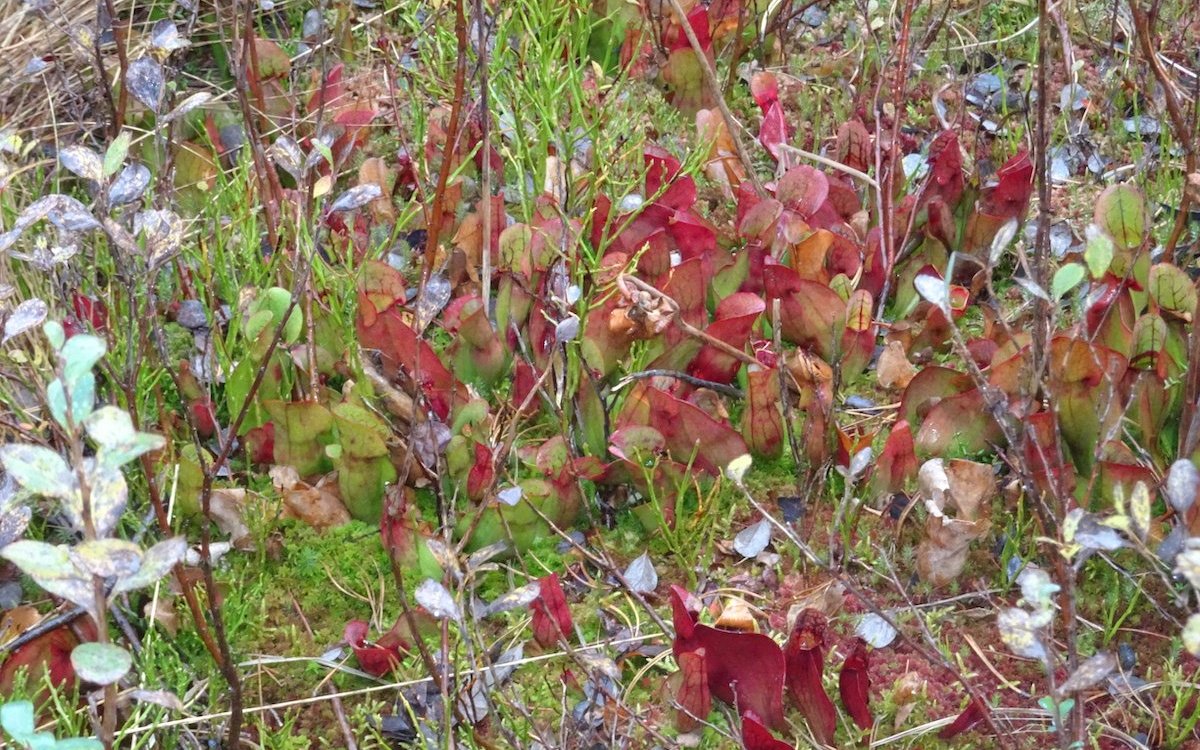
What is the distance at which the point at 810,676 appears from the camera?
1.46 metres

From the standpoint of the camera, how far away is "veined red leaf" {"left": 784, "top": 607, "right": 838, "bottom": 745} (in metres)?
1.45

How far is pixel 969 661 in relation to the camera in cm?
159

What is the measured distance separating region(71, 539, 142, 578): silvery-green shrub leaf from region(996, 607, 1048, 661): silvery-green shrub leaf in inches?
30.3

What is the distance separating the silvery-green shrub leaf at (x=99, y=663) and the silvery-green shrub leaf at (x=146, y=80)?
85 centimetres

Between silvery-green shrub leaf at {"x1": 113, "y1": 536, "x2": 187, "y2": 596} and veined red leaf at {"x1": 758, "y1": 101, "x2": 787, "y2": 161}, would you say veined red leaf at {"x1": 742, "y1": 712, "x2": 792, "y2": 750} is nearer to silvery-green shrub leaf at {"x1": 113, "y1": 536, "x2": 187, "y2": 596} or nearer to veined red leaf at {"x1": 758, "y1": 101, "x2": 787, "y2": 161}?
silvery-green shrub leaf at {"x1": 113, "y1": 536, "x2": 187, "y2": 596}

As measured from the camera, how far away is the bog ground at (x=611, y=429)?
1.45 m

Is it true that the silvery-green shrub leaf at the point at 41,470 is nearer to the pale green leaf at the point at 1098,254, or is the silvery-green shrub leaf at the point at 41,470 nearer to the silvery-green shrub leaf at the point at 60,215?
the silvery-green shrub leaf at the point at 60,215

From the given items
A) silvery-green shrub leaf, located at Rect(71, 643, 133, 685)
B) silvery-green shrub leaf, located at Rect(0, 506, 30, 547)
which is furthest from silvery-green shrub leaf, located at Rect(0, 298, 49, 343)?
silvery-green shrub leaf, located at Rect(71, 643, 133, 685)

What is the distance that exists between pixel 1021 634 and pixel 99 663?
2.64 feet

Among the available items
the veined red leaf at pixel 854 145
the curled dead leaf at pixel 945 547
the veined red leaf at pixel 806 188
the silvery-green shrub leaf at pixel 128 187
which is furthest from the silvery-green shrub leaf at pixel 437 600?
the veined red leaf at pixel 854 145

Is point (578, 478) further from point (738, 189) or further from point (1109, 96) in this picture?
point (1109, 96)

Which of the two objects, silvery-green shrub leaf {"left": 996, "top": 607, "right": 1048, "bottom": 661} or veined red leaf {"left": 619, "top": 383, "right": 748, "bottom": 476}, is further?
veined red leaf {"left": 619, "top": 383, "right": 748, "bottom": 476}

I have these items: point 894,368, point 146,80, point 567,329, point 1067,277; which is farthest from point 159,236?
point 894,368

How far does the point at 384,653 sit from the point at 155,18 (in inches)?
78.5
